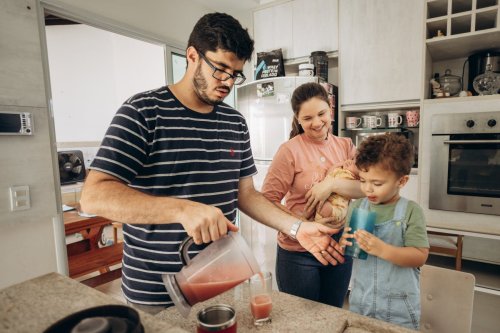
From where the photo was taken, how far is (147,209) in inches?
31.3

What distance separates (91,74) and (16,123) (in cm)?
385

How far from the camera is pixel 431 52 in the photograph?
8.31 ft

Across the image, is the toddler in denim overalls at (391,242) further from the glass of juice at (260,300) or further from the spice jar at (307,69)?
the spice jar at (307,69)

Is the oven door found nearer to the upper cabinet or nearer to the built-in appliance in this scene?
the upper cabinet

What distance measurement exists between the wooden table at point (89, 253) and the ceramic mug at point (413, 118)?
9.02 ft

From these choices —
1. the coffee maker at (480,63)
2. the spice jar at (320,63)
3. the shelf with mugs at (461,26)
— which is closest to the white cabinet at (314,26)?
the spice jar at (320,63)

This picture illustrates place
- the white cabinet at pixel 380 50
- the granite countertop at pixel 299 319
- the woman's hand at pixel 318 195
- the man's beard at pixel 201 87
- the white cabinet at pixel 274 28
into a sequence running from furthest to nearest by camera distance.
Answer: the white cabinet at pixel 274 28 < the white cabinet at pixel 380 50 < the woman's hand at pixel 318 195 < the man's beard at pixel 201 87 < the granite countertop at pixel 299 319

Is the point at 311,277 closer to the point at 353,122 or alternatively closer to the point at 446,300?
the point at 446,300

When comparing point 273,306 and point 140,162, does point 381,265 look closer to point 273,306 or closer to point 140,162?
point 273,306

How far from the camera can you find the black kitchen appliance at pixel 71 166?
14.6 feet

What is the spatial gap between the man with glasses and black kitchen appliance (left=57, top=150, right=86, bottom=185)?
13.1 ft

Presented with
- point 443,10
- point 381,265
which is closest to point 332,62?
point 443,10

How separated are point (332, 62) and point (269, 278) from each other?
265 centimetres

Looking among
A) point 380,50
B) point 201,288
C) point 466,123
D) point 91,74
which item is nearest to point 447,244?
point 466,123
